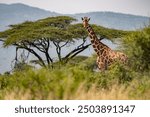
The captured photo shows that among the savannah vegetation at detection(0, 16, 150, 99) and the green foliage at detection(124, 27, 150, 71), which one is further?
the green foliage at detection(124, 27, 150, 71)

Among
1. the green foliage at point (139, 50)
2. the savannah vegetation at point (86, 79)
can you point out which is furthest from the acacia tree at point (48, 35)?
the green foliage at point (139, 50)

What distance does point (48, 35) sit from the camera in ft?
79.4

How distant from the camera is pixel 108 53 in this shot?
15.7m

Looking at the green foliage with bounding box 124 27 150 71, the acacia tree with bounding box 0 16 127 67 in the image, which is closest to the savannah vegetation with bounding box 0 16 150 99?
the green foliage with bounding box 124 27 150 71

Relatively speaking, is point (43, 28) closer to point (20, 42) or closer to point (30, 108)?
point (20, 42)

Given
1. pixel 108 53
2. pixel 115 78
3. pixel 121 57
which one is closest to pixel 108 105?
pixel 115 78

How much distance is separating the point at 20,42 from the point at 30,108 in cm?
1860

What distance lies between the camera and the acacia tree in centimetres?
2439

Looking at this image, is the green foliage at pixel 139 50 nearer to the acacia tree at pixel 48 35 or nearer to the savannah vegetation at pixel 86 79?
the savannah vegetation at pixel 86 79

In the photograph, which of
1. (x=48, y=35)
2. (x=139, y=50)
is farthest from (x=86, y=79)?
(x=48, y=35)

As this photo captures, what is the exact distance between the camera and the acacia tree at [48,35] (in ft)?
80.0

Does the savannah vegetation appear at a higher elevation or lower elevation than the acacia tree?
higher

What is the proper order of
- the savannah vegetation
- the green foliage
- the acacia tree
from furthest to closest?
the acacia tree < the green foliage < the savannah vegetation

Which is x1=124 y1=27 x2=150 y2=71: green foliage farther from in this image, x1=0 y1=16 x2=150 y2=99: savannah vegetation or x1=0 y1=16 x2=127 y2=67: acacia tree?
x1=0 y1=16 x2=127 y2=67: acacia tree
